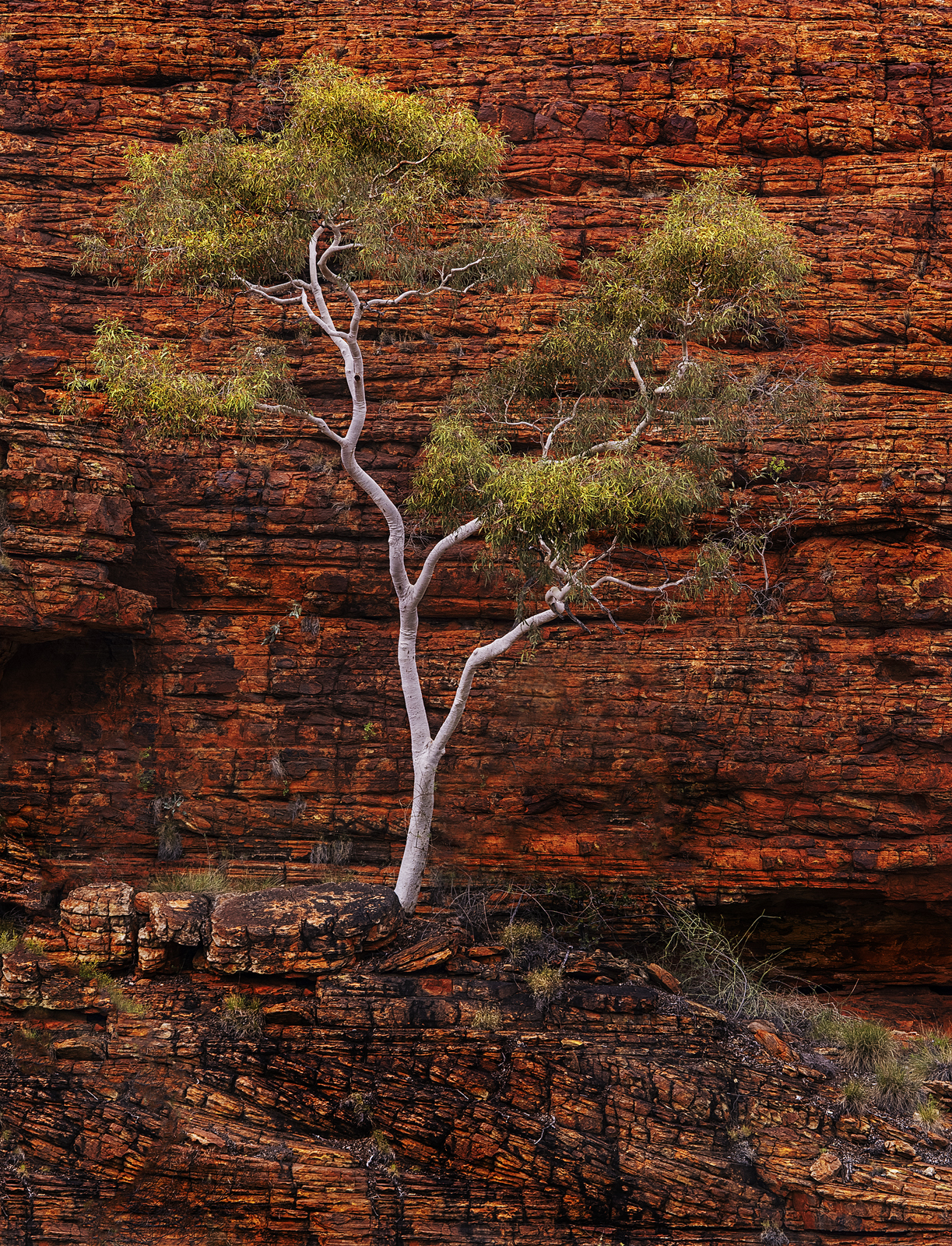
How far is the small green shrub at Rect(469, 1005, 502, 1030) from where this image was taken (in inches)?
388

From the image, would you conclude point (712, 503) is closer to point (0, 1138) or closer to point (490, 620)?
point (490, 620)

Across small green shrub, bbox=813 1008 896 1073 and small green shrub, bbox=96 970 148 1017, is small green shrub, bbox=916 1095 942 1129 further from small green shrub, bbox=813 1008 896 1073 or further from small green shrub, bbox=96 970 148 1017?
small green shrub, bbox=96 970 148 1017

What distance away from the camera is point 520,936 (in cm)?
1123

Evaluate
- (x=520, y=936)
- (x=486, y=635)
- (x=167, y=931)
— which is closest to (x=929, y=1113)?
(x=520, y=936)

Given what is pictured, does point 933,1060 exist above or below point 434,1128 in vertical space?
above

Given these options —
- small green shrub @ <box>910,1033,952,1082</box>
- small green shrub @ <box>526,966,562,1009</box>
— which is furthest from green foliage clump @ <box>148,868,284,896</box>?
small green shrub @ <box>910,1033,952,1082</box>

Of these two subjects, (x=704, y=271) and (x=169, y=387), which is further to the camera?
(x=704, y=271)

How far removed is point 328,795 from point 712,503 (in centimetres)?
607

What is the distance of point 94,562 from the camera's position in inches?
480

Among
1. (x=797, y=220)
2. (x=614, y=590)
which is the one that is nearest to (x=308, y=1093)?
(x=614, y=590)

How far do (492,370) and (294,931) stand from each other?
722 cm

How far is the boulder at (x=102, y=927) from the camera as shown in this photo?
33.4 feet

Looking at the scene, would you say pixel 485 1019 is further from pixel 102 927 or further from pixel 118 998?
pixel 102 927

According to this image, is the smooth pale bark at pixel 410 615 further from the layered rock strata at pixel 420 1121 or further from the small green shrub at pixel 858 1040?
the small green shrub at pixel 858 1040
